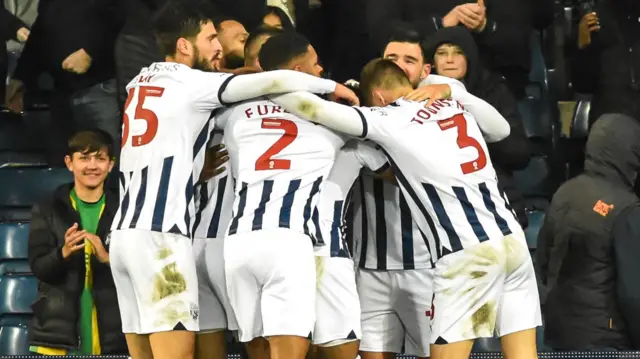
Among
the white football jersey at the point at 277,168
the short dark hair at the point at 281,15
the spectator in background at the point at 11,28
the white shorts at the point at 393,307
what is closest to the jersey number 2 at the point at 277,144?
the white football jersey at the point at 277,168

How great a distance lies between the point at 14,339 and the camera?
7137mm

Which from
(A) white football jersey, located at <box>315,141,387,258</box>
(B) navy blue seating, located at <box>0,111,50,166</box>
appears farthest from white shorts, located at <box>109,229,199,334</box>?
(B) navy blue seating, located at <box>0,111,50,166</box>

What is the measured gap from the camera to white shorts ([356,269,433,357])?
18.5ft

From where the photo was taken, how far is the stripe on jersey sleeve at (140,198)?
17.5 feet

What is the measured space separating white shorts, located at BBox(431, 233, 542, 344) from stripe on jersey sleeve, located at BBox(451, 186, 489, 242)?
2.5 inches

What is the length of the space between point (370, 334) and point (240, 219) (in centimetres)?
94

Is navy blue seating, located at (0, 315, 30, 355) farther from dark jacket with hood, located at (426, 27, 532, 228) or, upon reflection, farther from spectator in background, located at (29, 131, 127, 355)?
dark jacket with hood, located at (426, 27, 532, 228)

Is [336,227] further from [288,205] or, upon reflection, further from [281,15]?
[281,15]

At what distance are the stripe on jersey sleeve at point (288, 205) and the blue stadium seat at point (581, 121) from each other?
3190 millimetres

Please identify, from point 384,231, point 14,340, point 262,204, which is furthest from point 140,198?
point 14,340

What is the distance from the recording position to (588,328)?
6.48 meters

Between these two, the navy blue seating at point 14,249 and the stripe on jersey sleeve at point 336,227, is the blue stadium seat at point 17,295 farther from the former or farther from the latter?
the stripe on jersey sleeve at point 336,227

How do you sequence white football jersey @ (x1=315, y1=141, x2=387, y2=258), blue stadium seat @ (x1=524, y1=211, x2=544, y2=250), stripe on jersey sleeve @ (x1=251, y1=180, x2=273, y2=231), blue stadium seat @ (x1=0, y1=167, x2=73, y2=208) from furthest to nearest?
blue stadium seat @ (x1=0, y1=167, x2=73, y2=208), blue stadium seat @ (x1=524, y1=211, x2=544, y2=250), white football jersey @ (x1=315, y1=141, x2=387, y2=258), stripe on jersey sleeve @ (x1=251, y1=180, x2=273, y2=231)

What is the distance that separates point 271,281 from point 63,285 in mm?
1745
